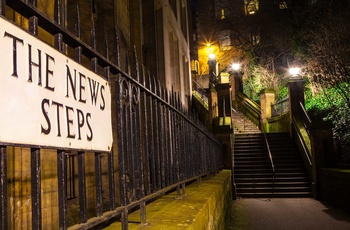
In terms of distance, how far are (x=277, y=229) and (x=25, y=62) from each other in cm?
778

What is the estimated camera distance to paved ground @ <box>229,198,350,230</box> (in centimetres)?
818

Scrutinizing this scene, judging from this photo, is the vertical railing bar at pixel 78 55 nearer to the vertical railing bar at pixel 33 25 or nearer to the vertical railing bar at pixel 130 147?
the vertical railing bar at pixel 33 25

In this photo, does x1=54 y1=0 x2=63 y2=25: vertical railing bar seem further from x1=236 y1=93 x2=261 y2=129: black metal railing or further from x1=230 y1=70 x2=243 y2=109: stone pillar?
x1=230 y1=70 x2=243 y2=109: stone pillar

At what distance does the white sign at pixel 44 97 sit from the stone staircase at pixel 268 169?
12.6m

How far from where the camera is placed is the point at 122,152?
2.24 m

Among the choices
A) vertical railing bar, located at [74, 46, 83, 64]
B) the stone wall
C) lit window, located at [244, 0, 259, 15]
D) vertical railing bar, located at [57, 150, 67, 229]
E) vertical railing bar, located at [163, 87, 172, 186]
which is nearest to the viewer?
vertical railing bar, located at [57, 150, 67, 229]

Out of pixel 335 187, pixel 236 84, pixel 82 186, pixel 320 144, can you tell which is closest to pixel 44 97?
pixel 82 186

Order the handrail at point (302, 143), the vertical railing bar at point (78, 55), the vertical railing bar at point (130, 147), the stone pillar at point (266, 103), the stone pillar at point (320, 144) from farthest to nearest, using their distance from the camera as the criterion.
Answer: the stone pillar at point (266, 103)
the handrail at point (302, 143)
the stone pillar at point (320, 144)
the vertical railing bar at point (130, 147)
the vertical railing bar at point (78, 55)

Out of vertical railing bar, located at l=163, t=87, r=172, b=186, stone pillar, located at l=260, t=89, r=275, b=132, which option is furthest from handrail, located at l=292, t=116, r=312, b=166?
vertical railing bar, located at l=163, t=87, r=172, b=186

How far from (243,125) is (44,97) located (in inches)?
928

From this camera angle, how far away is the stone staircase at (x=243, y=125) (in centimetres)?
2278

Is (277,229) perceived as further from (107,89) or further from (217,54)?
(217,54)

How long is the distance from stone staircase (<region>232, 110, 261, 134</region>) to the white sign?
68.8 ft

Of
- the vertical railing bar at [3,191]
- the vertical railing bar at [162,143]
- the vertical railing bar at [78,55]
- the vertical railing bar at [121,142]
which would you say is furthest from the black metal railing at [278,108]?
the vertical railing bar at [3,191]
